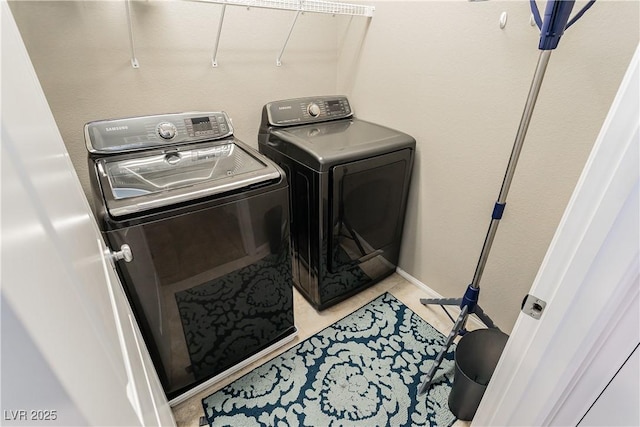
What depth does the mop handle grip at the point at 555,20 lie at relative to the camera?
0.89m

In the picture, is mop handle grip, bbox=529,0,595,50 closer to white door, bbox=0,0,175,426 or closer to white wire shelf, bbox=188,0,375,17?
white wire shelf, bbox=188,0,375,17

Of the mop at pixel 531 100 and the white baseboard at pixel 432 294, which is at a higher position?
the mop at pixel 531 100

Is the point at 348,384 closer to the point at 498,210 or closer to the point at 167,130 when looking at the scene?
the point at 498,210

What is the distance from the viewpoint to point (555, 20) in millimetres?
913

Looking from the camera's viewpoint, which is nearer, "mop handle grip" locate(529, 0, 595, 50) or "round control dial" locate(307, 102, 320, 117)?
"mop handle grip" locate(529, 0, 595, 50)

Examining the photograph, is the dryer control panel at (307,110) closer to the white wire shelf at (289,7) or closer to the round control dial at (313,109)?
the round control dial at (313,109)

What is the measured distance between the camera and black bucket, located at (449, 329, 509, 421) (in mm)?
1297

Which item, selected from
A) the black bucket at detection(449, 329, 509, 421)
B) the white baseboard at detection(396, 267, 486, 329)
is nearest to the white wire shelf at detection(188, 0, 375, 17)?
the white baseboard at detection(396, 267, 486, 329)

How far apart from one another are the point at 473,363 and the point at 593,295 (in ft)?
3.12

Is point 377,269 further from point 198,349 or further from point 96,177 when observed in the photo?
point 96,177

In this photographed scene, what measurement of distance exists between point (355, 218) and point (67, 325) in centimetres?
147

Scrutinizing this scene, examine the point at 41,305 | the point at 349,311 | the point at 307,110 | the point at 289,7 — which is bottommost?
the point at 349,311

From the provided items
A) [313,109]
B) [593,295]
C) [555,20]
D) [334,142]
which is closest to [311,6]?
[313,109]

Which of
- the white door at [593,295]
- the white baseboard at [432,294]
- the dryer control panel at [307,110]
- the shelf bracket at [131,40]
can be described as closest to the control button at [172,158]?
the shelf bracket at [131,40]
